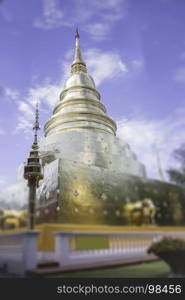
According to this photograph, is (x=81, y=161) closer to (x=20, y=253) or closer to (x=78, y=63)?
(x=20, y=253)

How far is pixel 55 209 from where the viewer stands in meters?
5.92

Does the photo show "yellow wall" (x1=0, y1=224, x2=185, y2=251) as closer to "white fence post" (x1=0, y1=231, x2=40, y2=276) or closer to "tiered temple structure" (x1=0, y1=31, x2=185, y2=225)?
"tiered temple structure" (x1=0, y1=31, x2=185, y2=225)

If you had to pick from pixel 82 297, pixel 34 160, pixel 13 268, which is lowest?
pixel 82 297

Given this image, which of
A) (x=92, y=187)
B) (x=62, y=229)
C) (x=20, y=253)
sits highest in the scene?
(x=92, y=187)

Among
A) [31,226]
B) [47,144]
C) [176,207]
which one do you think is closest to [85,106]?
[47,144]

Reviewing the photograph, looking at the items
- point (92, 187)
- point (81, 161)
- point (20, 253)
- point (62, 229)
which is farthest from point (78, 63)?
point (20, 253)

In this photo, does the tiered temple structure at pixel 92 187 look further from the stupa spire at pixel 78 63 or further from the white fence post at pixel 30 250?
the stupa spire at pixel 78 63

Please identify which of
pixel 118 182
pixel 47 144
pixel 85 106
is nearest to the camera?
pixel 118 182

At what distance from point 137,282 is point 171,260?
2.25ft

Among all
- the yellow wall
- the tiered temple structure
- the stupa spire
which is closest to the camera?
the yellow wall

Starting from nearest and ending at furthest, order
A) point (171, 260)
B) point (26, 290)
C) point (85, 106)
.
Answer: point (26, 290) → point (171, 260) → point (85, 106)

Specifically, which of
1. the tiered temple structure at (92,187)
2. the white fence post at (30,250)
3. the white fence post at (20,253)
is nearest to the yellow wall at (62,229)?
the tiered temple structure at (92,187)

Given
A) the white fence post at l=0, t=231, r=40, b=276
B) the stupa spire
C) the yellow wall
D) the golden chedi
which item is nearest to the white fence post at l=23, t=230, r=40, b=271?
the white fence post at l=0, t=231, r=40, b=276

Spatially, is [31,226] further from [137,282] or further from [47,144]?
[47,144]
